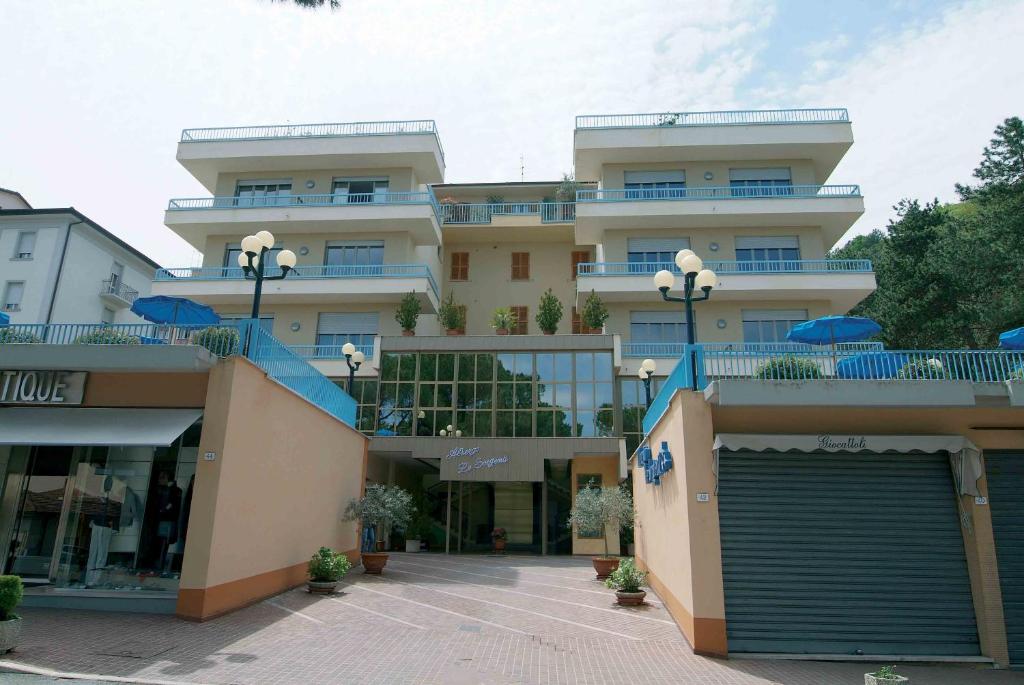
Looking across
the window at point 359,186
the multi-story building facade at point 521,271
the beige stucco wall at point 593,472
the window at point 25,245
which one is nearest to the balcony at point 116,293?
the window at point 25,245

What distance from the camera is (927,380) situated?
917cm

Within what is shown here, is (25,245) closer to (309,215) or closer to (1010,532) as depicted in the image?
(309,215)

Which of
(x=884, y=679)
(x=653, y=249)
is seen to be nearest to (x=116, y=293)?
(x=653, y=249)

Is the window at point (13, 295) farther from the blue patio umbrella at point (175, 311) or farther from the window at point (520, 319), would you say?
the window at point (520, 319)

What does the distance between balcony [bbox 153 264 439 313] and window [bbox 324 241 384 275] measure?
857 mm

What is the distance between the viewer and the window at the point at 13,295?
3031cm

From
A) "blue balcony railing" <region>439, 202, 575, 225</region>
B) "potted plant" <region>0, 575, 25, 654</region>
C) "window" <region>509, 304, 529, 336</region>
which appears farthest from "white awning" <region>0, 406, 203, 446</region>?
"blue balcony railing" <region>439, 202, 575, 225</region>

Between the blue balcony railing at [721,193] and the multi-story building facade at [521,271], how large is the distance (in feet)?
0.32

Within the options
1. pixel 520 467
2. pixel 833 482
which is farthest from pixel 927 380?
pixel 520 467

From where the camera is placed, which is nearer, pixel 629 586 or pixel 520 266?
pixel 629 586

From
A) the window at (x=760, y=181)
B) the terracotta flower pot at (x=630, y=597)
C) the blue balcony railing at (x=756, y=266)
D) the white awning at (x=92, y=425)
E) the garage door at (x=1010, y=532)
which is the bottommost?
the terracotta flower pot at (x=630, y=597)

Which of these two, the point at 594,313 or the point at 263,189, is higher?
the point at 263,189

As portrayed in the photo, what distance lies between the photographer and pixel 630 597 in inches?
484

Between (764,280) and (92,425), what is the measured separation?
25888mm
